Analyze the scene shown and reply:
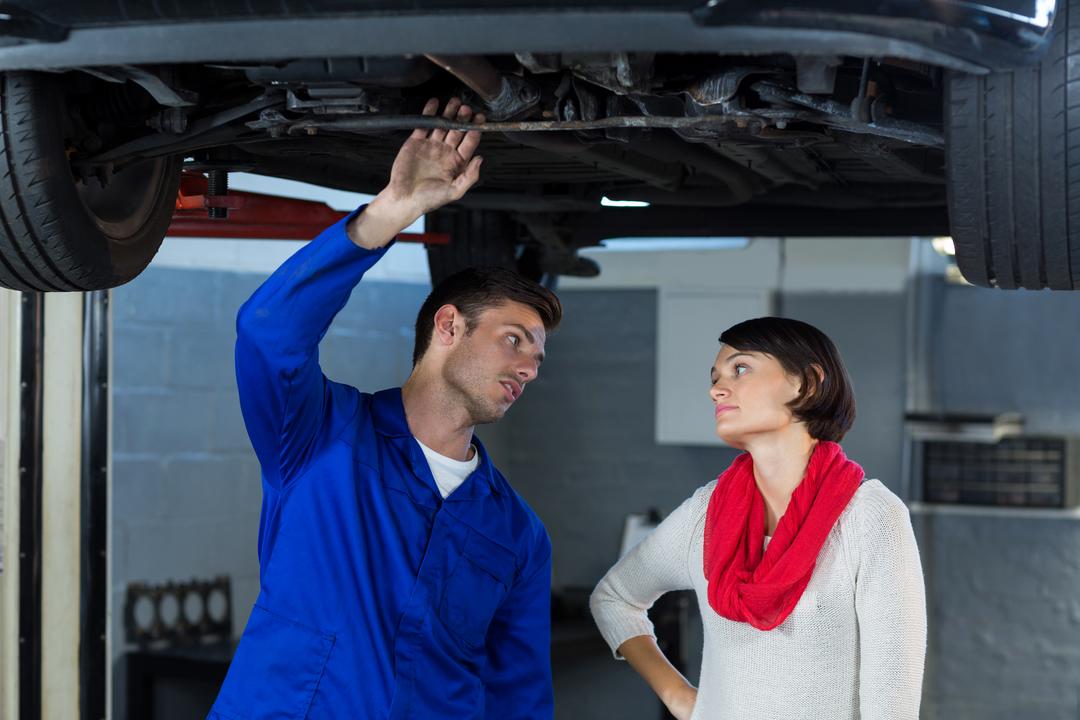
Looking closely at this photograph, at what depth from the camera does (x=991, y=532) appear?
4988 mm

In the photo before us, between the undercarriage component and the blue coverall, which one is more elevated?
the undercarriage component

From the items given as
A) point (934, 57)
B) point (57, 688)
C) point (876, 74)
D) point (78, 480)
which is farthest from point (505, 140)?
point (57, 688)

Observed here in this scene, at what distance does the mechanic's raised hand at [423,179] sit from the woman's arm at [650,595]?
65 centimetres

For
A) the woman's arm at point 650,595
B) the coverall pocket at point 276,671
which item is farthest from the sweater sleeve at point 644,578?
the coverall pocket at point 276,671

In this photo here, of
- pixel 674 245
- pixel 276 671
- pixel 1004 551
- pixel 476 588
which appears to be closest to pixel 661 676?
pixel 476 588

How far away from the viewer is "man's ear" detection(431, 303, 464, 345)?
2025 mm

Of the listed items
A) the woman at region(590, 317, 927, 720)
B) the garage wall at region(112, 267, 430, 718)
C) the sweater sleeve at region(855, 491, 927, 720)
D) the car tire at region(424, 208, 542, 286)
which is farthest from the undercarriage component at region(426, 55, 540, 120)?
the garage wall at region(112, 267, 430, 718)

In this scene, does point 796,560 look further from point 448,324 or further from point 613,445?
point 613,445

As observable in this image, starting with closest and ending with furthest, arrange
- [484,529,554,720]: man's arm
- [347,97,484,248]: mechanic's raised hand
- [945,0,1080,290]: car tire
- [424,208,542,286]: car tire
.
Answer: [945,0,1080,290]: car tire → [347,97,484,248]: mechanic's raised hand → [484,529,554,720]: man's arm → [424,208,542,286]: car tire

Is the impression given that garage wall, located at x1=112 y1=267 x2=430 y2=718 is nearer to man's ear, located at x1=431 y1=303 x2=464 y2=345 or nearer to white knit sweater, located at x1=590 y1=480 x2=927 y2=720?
man's ear, located at x1=431 y1=303 x2=464 y2=345

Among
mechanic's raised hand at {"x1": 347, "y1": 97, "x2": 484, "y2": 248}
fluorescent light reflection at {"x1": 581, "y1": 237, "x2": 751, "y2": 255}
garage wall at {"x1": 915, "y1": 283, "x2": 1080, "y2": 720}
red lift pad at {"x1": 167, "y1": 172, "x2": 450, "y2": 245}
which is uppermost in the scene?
fluorescent light reflection at {"x1": 581, "y1": 237, "x2": 751, "y2": 255}

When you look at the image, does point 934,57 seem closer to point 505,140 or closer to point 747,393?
point 747,393

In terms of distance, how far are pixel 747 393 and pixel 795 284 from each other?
10.9 ft

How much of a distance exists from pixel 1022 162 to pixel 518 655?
1082mm
